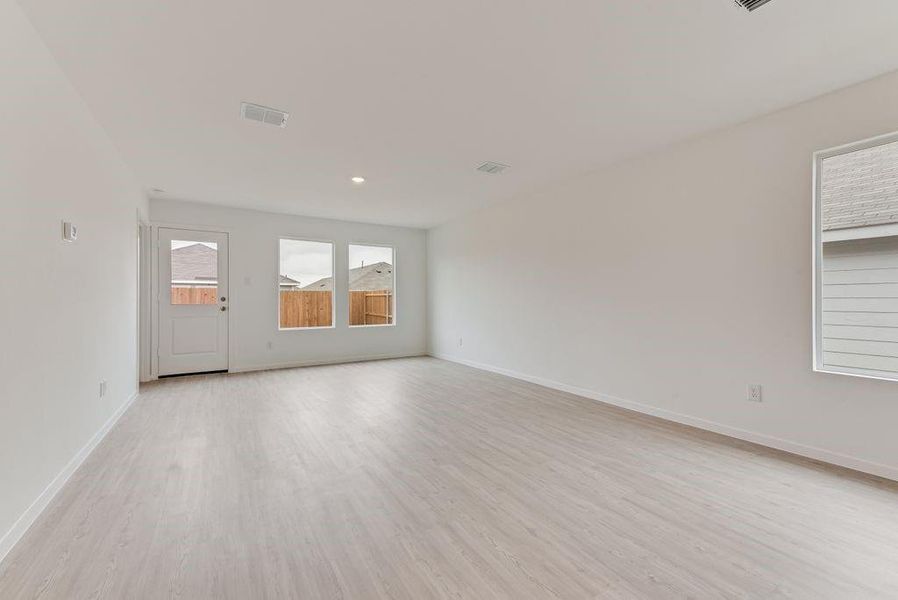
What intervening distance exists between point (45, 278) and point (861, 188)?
512 cm

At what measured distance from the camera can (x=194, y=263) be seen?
5.64 m

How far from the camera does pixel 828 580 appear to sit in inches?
60.4

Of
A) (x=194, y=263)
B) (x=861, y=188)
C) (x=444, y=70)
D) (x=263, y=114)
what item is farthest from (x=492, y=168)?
(x=194, y=263)

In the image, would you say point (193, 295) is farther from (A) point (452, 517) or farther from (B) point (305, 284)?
(A) point (452, 517)

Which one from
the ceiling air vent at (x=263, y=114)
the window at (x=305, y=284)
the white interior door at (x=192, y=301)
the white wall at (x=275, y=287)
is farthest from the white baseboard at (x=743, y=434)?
the white interior door at (x=192, y=301)

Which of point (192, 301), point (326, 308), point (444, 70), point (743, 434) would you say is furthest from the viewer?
point (326, 308)

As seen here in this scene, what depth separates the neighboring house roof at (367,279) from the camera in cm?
673

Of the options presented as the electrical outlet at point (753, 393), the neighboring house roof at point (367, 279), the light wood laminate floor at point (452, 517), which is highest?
the neighboring house roof at point (367, 279)

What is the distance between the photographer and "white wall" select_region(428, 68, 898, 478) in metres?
2.62

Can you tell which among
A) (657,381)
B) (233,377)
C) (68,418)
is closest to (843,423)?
(657,381)

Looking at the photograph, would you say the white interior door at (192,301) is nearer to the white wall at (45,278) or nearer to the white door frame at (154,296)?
the white door frame at (154,296)

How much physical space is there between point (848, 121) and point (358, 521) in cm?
391

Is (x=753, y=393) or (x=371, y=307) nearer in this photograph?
(x=753, y=393)

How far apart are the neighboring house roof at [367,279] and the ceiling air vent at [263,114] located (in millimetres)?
3871
